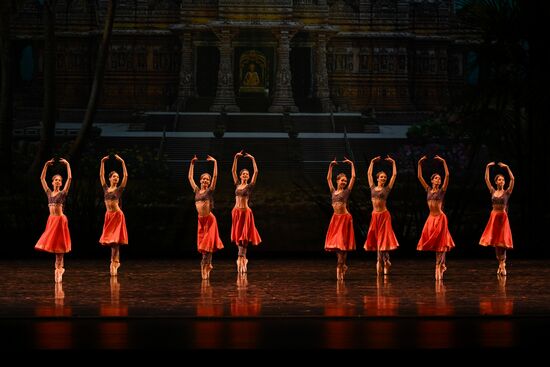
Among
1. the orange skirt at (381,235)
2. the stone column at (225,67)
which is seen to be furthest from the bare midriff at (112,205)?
the stone column at (225,67)

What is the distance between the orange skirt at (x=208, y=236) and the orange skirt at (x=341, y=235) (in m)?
1.47

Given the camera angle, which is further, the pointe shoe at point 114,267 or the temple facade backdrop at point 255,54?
→ the temple facade backdrop at point 255,54

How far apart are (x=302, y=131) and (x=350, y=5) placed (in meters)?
7.88

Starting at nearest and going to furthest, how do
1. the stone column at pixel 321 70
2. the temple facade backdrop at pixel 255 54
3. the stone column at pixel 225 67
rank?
the stone column at pixel 225 67, the temple facade backdrop at pixel 255 54, the stone column at pixel 321 70

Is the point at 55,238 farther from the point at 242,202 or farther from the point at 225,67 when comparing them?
the point at 225,67

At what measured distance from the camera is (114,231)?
1587 cm

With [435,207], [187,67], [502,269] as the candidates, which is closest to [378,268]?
[435,207]

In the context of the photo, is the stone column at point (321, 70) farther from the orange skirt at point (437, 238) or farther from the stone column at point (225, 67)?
the orange skirt at point (437, 238)

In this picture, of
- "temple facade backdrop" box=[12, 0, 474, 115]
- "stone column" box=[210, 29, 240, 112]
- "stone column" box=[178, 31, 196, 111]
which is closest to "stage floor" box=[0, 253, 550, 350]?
"stone column" box=[210, 29, 240, 112]

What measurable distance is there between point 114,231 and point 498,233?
17.0 feet

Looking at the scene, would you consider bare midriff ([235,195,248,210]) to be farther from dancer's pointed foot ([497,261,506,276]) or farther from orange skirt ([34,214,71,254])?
dancer's pointed foot ([497,261,506,276])

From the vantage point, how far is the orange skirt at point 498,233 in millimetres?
15773

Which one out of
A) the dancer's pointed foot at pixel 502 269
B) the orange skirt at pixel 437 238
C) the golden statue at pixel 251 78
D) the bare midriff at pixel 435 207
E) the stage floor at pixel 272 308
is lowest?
the stage floor at pixel 272 308

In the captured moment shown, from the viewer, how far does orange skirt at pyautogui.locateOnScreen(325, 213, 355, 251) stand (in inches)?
611
